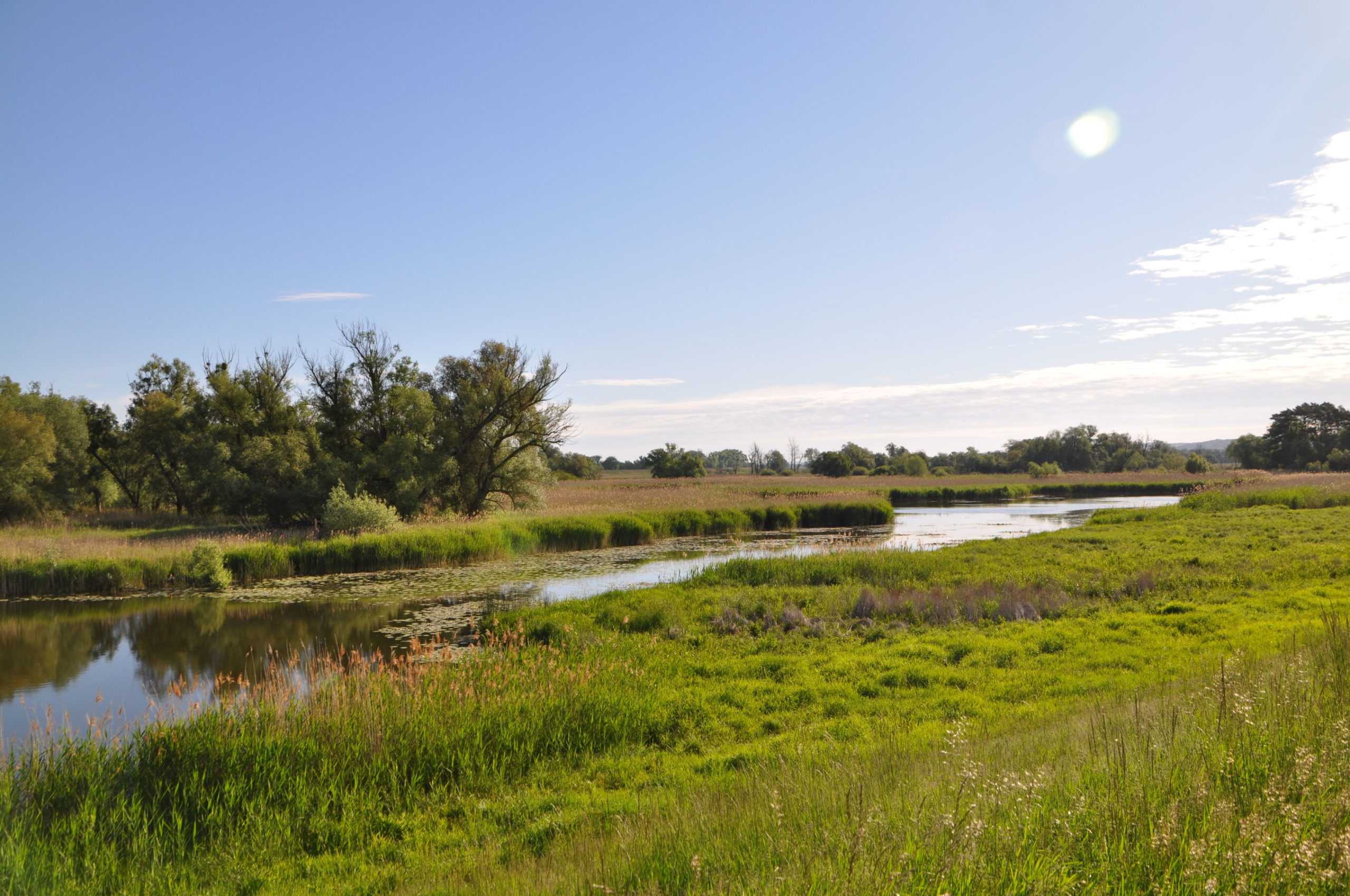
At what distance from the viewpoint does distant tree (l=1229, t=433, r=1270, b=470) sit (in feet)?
255

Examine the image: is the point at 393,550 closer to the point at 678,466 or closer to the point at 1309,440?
the point at 678,466

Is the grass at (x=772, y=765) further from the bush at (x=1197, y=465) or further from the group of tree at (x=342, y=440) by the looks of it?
the bush at (x=1197, y=465)

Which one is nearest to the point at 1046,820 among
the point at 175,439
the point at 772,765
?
the point at 772,765

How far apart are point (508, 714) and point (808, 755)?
11.8 feet

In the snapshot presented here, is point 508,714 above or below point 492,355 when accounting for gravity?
below

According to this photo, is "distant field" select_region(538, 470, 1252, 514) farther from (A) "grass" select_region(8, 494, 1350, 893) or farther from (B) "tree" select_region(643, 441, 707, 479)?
(A) "grass" select_region(8, 494, 1350, 893)

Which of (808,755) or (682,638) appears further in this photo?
(682,638)

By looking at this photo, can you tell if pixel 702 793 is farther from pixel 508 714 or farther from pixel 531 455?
pixel 531 455

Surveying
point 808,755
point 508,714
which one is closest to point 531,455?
point 508,714

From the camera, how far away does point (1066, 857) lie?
321cm

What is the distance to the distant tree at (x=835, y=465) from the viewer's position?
8475 cm

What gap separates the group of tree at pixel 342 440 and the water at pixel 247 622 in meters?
7.98

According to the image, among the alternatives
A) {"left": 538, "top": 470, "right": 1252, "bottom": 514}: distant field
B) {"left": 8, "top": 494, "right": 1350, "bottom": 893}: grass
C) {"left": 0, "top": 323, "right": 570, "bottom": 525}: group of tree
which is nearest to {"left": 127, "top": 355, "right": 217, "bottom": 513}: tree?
{"left": 0, "top": 323, "right": 570, "bottom": 525}: group of tree

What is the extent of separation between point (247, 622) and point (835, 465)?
7446cm
